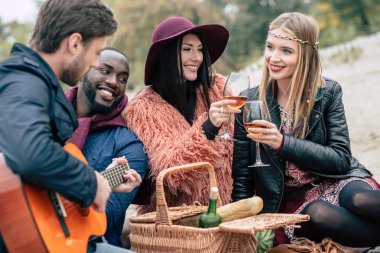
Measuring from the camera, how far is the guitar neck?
3.28m

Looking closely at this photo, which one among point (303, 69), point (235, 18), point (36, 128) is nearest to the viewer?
point (36, 128)

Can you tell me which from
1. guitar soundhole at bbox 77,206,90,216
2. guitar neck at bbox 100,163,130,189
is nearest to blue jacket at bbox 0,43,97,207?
guitar soundhole at bbox 77,206,90,216

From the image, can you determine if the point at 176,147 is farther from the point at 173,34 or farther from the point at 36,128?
the point at 36,128

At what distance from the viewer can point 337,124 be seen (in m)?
4.13

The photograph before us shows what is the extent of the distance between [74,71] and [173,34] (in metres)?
1.75

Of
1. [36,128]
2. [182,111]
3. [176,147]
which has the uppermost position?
[36,128]

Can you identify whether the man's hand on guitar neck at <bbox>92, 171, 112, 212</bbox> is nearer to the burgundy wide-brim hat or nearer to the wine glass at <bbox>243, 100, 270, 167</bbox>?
the wine glass at <bbox>243, 100, 270, 167</bbox>

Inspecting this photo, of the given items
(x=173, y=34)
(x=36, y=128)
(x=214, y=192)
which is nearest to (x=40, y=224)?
(x=36, y=128)

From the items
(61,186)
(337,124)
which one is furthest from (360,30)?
(61,186)

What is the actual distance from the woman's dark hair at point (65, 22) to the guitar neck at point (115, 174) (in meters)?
0.84

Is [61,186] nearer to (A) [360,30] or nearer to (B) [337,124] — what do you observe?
(B) [337,124]

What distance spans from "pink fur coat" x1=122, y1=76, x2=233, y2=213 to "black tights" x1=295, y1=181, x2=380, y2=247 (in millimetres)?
766

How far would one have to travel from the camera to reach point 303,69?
4199mm

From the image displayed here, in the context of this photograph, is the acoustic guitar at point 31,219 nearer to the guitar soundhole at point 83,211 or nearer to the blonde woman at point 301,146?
the guitar soundhole at point 83,211
